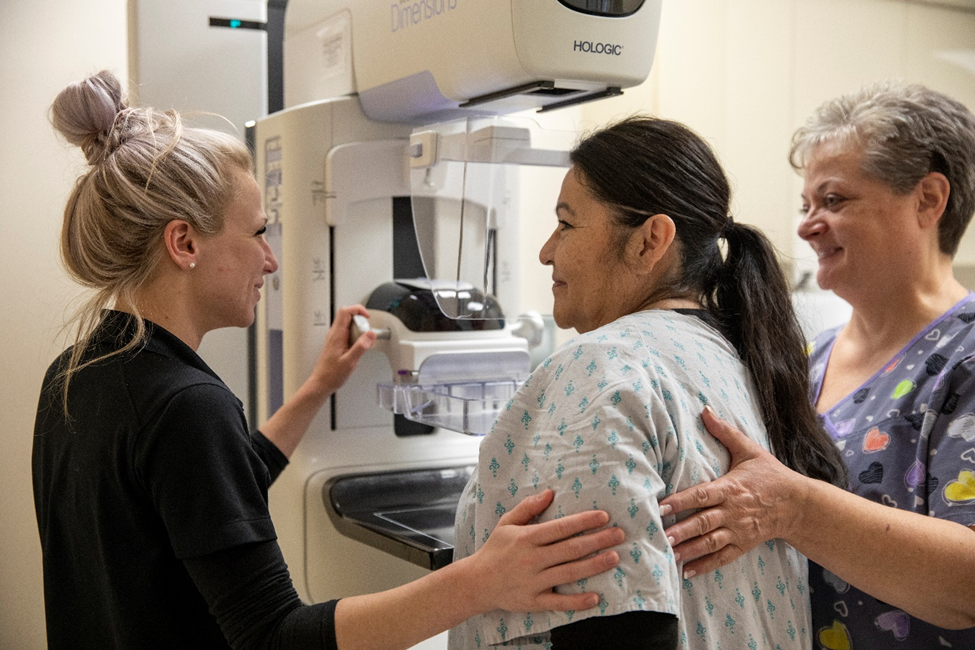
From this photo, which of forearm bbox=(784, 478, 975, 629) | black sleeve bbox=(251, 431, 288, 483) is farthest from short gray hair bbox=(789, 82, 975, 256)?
black sleeve bbox=(251, 431, 288, 483)

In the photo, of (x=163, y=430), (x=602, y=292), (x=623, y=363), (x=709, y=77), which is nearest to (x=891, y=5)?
(x=709, y=77)

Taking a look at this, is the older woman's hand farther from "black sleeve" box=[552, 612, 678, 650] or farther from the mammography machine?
the mammography machine

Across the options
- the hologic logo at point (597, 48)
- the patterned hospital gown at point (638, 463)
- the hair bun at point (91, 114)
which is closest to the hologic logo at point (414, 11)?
the hologic logo at point (597, 48)

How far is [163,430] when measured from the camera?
101 centimetres

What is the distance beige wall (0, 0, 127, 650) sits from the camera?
95.2 inches

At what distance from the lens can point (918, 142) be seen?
4.50ft

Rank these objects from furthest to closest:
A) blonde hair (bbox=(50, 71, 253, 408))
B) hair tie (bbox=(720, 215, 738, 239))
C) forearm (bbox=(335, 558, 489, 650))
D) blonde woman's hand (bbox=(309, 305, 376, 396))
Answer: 1. blonde woman's hand (bbox=(309, 305, 376, 396))
2. hair tie (bbox=(720, 215, 738, 239))
3. blonde hair (bbox=(50, 71, 253, 408))
4. forearm (bbox=(335, 558, 489, 650))

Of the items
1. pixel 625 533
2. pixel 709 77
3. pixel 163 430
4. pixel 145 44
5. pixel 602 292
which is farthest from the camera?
pixel 709 77

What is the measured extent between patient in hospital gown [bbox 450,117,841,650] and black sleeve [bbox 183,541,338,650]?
0.19 metres

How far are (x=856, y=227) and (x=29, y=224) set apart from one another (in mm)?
2070

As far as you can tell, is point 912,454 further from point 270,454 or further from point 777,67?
point 777,67

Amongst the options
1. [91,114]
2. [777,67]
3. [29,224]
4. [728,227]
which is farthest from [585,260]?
[777,67]

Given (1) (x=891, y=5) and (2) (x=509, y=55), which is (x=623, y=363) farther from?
(1) (x=891, y=5)

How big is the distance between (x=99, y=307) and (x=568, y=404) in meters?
0.62
